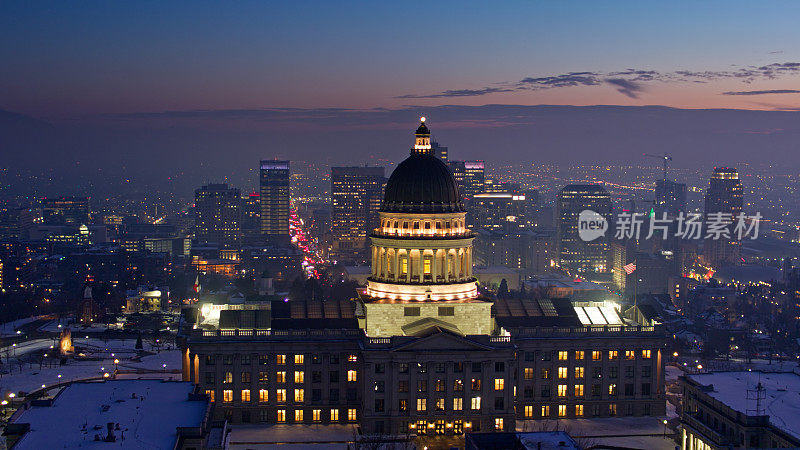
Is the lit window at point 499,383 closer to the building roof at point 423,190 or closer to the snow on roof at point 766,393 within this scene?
the building roof at point 423,190

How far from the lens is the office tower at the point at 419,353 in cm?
10762

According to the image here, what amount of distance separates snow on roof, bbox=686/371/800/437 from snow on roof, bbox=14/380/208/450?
4518cm

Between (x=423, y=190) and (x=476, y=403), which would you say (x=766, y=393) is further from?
(x=423, y=190)

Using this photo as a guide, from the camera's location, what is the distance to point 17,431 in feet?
264

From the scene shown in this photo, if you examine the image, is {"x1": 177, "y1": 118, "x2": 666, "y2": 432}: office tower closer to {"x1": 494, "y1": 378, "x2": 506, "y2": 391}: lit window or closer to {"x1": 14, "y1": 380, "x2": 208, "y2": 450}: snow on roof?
{"x1": 494, "y1": 378, "x2": 506, "y2": 391}: lit window

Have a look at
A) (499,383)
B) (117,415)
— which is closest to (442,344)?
(499,383)

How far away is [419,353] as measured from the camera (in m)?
107

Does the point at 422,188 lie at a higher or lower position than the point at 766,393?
higher

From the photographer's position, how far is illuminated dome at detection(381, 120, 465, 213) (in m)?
113

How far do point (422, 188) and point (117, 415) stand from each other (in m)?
42.1

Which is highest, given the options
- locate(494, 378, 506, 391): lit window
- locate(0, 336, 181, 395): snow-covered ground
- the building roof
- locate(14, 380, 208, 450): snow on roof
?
the building roof


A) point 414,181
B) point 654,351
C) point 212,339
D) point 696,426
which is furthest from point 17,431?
point 654,351

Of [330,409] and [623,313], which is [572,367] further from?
[330,409]

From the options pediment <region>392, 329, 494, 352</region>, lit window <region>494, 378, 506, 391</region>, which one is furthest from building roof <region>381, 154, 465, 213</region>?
lit window <region>494, 378, 506, 391</region>
